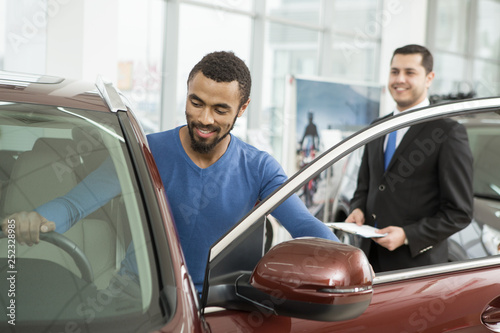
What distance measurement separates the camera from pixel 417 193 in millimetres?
2143

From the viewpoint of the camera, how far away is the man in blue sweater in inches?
60.1

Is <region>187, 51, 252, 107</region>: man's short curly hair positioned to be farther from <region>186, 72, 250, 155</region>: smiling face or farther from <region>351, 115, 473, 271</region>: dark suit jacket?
<region>351, 115, 473, 271</region>: dark suit jacket

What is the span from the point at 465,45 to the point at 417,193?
10.9 m

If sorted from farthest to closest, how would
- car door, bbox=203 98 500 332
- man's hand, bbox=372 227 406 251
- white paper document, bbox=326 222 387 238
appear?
man's hand, bbox=372 227 406 251 < white paper document, bbox=326 222 387 238 < car door, bbox=203 98 500 332

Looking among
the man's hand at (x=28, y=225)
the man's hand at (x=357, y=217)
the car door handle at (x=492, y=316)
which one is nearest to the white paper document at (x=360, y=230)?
the car door handle at (x=492, y=316)

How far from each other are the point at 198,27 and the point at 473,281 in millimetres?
5873

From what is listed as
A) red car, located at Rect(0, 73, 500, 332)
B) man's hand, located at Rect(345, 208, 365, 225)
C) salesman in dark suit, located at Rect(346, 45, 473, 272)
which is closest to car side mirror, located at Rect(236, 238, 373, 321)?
red car, located at Rect(0, 73, 500, 332)

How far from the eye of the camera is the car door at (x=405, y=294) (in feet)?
3.95

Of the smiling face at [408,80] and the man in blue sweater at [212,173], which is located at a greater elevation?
the smiling face at [408,80]

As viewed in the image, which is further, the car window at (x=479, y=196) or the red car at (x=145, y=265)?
the car window at (x=479, y=196)

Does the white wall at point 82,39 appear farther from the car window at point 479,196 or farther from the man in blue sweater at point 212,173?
the man in blue sweater at point 212,173

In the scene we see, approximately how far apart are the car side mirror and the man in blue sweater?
40cm

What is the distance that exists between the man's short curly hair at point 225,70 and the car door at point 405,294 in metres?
0.39

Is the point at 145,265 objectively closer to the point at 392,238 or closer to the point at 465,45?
the point at 392,238
